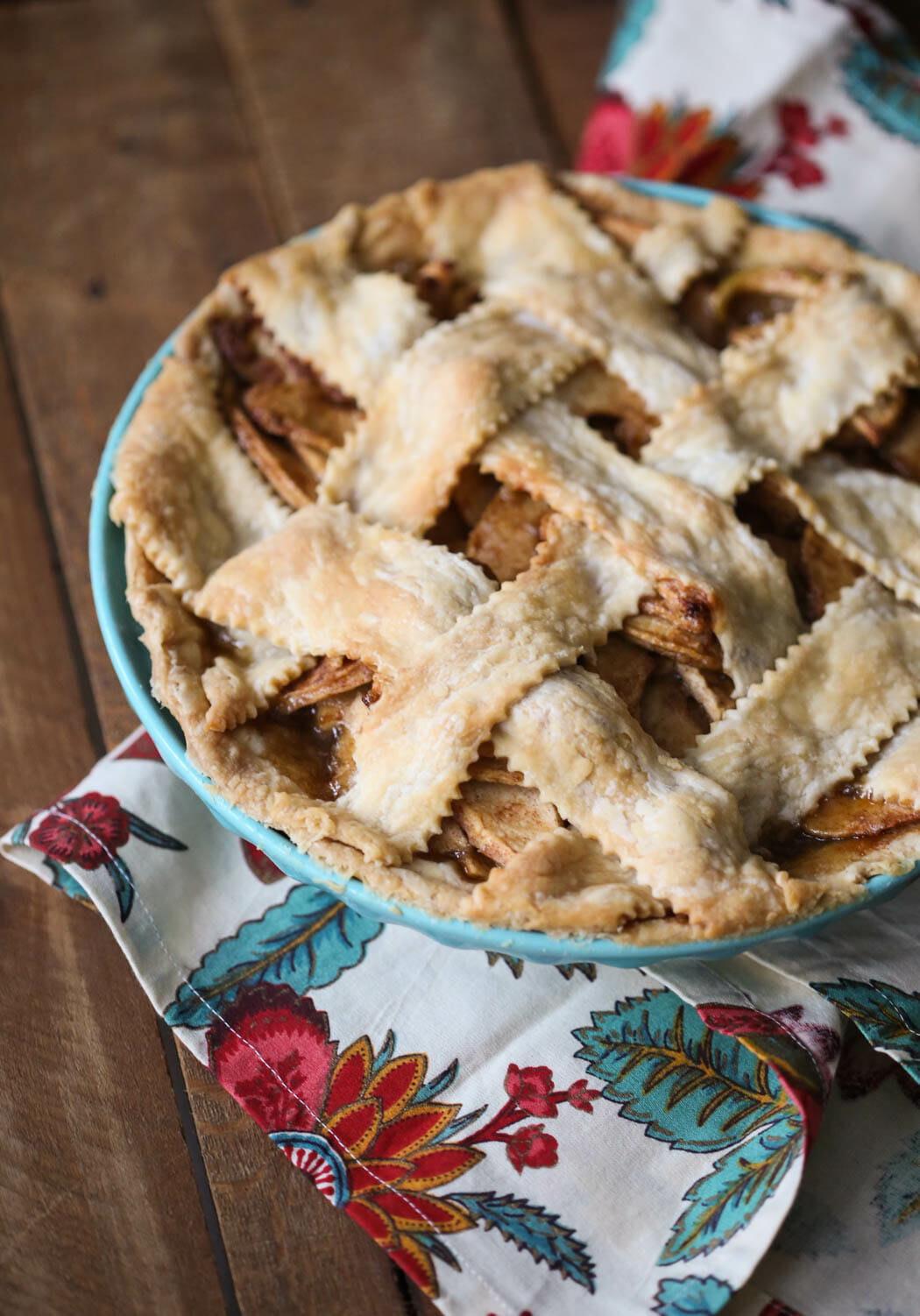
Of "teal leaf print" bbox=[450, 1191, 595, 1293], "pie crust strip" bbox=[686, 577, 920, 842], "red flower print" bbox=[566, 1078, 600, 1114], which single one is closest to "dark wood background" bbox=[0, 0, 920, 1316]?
"teal leaf print" bbox=[450, 1191, 595, 1293]

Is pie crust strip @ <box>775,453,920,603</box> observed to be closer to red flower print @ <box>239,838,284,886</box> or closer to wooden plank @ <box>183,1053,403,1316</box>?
red flower print @ <box>239,838,284,886</box>

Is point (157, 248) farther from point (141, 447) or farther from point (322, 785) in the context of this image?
point (322, 785)

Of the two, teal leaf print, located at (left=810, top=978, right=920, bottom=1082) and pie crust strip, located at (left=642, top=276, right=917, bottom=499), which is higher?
pie crust strip, located at (left=642, top=276, right=917, bottom=499)

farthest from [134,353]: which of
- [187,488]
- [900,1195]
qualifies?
[900,1195]

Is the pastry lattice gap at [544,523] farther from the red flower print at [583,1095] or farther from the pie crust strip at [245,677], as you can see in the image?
the red flower print at [583,1095]

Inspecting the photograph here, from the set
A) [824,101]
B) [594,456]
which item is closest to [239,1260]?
[594,456]
